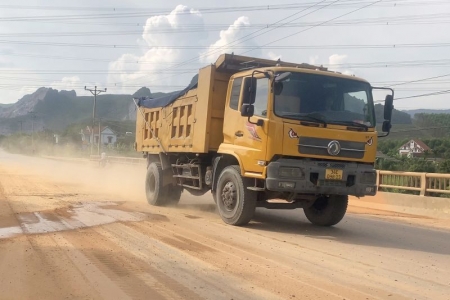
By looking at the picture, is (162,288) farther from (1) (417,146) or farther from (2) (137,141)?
(1) (417,146)

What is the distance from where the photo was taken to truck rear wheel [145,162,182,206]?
489 inches

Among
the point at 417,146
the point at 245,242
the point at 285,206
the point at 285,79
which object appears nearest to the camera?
the point at 245,242

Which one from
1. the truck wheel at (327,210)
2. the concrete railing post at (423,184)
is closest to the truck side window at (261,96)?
the truck wheel at (327,210)

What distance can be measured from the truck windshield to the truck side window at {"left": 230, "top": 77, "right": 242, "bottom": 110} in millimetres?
1097

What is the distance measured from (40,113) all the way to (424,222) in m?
180

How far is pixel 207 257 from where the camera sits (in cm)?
649

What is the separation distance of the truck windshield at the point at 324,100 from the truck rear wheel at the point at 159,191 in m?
5.22

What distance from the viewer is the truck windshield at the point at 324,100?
8.14 metres

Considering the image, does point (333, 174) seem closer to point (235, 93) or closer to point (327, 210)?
point (327, 210)

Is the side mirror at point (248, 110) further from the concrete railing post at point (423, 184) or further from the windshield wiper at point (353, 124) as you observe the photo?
the concrete railing post at point (423, 184)

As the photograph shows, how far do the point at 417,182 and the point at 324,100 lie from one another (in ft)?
23.8

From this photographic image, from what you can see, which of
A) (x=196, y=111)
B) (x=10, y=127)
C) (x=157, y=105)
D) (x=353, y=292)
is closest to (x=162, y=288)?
(x=353, y=292)

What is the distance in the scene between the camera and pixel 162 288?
199 inches

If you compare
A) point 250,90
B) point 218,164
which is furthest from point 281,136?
point 218,164
